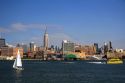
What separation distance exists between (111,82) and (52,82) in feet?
38.0

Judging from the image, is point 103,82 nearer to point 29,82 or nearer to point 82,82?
point 82,82

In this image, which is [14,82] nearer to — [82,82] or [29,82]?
[29,82]

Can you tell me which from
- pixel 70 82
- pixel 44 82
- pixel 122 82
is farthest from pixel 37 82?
pixel 122 82

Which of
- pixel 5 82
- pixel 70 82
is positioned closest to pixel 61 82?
pixel 70 82

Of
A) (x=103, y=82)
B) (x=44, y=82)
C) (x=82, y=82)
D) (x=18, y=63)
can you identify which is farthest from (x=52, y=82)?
(x=18, y=63)

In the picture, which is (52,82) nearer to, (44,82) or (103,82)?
(44,82)

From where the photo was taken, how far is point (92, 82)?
6650cm

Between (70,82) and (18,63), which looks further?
(18,63)

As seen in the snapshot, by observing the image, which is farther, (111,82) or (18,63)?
(18,63)

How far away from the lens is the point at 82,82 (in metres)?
66.2

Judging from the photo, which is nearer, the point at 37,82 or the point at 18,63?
the point at 37,82

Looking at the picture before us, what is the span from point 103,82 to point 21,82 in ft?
52.4

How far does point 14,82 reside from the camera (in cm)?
→ 6712

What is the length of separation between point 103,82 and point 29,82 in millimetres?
14407
